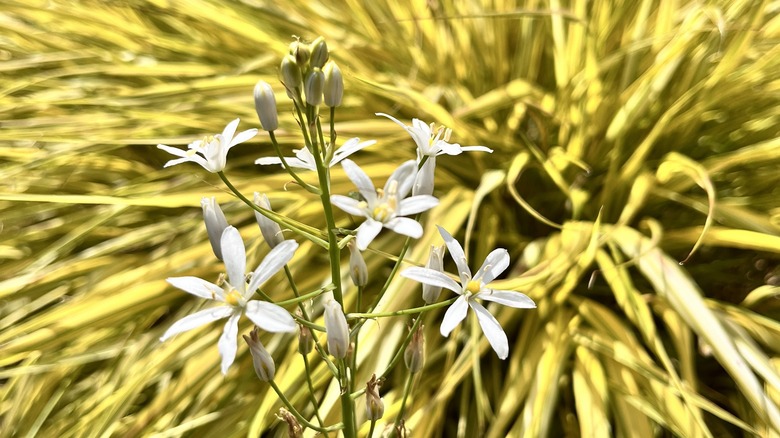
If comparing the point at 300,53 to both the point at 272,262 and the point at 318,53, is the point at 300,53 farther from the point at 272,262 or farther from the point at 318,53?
the point at 272,262

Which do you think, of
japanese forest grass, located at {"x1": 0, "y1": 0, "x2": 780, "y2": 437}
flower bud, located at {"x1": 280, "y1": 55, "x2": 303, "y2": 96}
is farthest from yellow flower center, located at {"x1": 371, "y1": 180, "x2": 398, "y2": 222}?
japanese forest grass, located at {"x1": 0, "y1": 0, "x2": 780, "y2": 437}

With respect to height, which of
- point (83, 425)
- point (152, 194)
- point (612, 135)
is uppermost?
point (612, 135)

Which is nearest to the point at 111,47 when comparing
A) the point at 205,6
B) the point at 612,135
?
the point at 205,6

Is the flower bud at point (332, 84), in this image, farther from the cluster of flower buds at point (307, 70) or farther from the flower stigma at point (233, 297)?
the flower stigma at point (233, 297)

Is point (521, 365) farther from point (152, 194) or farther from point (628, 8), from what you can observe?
point (628, 8)

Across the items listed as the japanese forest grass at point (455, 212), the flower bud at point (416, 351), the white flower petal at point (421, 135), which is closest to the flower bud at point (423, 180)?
the white flower petal at point (421, 135)

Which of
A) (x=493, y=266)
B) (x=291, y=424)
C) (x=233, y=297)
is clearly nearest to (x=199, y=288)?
(x=233, y=297)
